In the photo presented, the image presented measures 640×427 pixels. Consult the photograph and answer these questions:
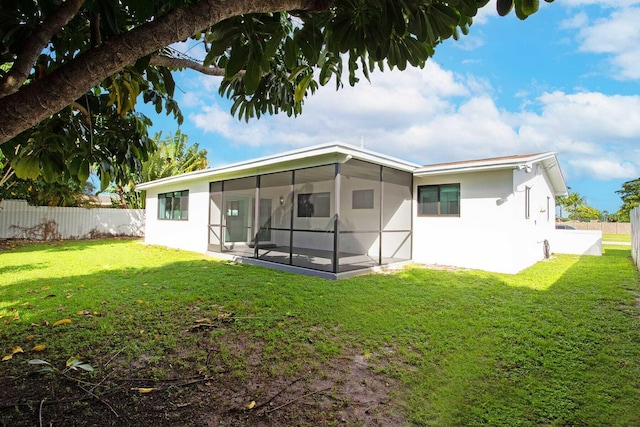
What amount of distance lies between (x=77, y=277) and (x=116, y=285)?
1.38 m

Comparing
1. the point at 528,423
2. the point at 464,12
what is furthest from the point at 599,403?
the point at 464,12

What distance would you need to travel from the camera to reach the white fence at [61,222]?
13.8 m

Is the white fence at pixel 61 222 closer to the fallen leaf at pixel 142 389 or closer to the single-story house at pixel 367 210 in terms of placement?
the single-story house at pixel 367 210

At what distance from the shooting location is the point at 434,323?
4148mm

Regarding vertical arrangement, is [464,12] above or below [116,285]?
above

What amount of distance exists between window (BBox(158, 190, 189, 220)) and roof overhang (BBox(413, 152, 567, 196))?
8909 mm

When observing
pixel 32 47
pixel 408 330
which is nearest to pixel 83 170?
pixel 32 47

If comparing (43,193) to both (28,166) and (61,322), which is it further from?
(28,166)

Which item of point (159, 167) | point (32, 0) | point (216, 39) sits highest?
point (159, 167)

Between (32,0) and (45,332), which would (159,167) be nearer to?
(45,332)

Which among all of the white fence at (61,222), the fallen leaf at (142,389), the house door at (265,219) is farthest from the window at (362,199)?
the white fence at (61,222)

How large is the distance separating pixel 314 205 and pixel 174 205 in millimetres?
6002

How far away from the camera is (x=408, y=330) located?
3.90 meters

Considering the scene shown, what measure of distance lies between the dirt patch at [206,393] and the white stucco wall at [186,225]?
9.22 meters
